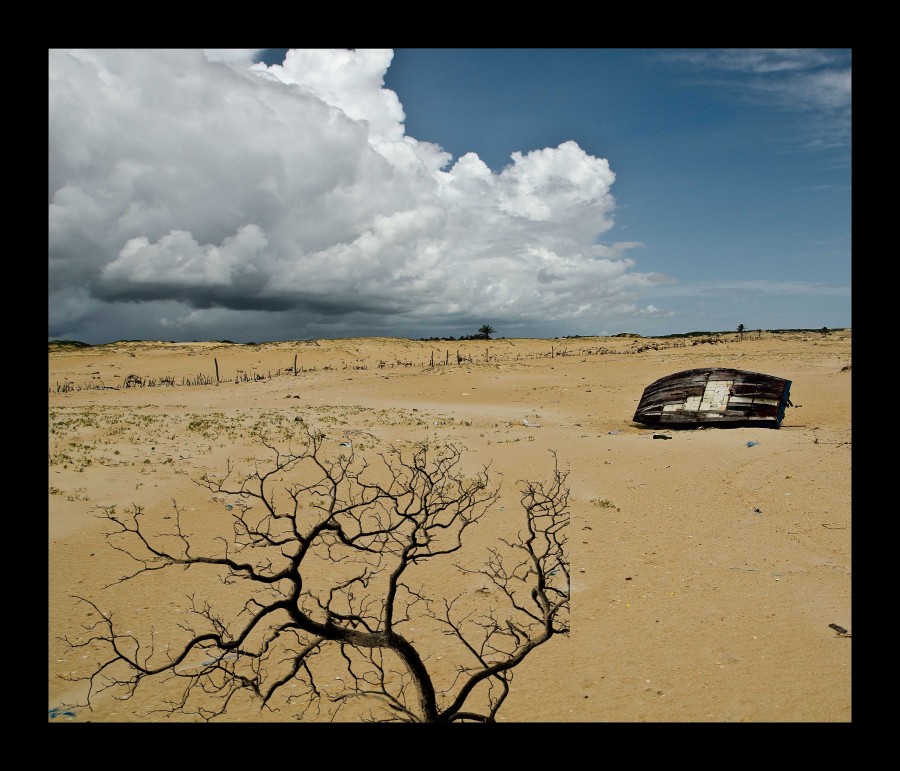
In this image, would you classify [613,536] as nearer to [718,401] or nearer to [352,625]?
[352,625]

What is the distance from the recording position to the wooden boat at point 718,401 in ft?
57.1

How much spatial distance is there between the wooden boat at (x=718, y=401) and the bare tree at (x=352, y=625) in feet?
35.3

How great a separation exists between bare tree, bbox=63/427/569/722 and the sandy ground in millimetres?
267

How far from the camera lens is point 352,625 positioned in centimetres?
405

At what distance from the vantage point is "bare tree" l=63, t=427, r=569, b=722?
11.0ft

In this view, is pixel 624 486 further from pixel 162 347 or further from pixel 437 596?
pixel 162 347

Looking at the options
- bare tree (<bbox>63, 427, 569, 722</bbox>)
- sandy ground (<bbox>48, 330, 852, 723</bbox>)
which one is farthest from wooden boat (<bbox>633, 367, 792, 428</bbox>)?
bare tree (<bbox>63, 427, 569, 722</bbox>)

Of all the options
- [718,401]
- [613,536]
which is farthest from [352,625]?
[718,401]

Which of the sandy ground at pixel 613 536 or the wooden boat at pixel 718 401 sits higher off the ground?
the wooden boat at pixel 718 401

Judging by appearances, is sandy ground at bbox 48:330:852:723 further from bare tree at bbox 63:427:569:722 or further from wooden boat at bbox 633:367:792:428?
wooden boat at bbox 633:367:792:428

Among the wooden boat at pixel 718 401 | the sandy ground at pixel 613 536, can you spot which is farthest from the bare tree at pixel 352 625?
the wooden boat at pixel 718 401

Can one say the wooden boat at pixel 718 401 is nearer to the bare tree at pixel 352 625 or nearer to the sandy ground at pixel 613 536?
the sandy ground at pixel 613 536
